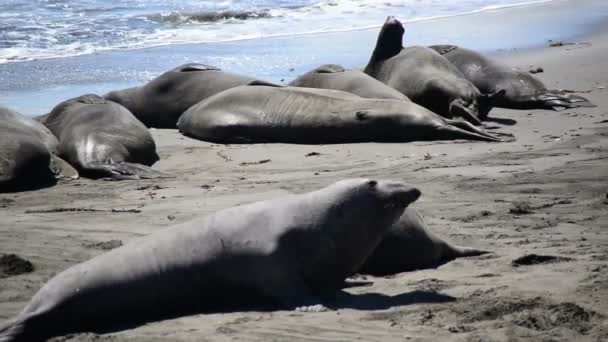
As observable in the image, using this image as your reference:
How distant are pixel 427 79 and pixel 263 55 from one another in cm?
474

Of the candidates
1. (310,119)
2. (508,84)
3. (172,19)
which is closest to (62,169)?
(310,119)

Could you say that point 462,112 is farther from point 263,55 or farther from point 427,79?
point 263,55

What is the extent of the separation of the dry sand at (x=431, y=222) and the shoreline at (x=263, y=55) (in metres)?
2.69

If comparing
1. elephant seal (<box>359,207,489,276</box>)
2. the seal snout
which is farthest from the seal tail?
the seal snout

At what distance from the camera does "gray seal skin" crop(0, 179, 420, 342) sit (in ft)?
15.0

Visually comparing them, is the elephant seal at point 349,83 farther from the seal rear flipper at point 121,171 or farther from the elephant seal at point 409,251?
the elephant seal at point 409,251

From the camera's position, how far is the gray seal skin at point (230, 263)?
15.0ft

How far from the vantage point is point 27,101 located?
11.8m

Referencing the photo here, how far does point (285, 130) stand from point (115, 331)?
537 cm

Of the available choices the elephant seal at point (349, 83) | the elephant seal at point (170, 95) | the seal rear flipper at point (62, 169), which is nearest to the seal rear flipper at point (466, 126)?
the elephant seal at point (349, 83)

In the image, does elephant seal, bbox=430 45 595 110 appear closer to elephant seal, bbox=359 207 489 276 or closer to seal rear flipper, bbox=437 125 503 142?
seal rear flipper, bbox=437 125 503 142

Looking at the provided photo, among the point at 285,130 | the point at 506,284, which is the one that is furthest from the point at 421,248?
the point at 285,130

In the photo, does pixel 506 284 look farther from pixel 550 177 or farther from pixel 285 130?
pixel 285 130

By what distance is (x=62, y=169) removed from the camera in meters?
8.52
